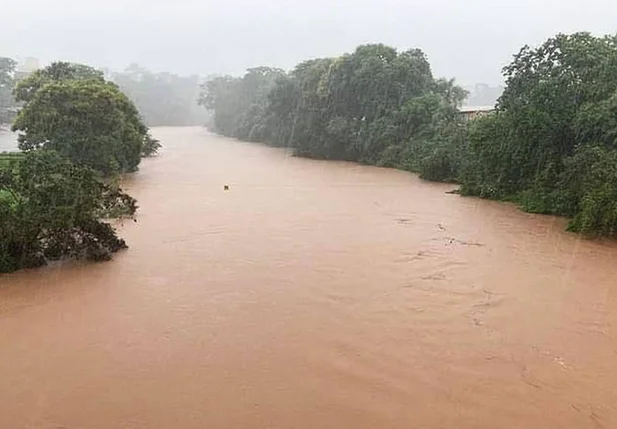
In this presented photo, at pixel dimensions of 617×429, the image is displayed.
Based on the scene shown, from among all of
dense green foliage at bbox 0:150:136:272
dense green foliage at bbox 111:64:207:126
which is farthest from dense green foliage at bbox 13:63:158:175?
dense green foliage at bbox 111:64:207:126

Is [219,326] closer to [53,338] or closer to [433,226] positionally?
[53,338]

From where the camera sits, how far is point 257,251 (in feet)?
36.0

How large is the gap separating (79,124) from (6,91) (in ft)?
110

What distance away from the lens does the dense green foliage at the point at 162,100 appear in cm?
Result: 7744

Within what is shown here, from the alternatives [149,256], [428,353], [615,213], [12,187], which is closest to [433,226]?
[615,213]

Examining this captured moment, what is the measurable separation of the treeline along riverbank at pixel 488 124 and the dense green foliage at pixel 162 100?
4387 cm

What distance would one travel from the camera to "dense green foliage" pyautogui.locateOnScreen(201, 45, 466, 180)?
23.8 meters

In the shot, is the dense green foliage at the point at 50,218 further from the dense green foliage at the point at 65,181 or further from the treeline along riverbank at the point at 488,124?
the treeline along riverbank at the point at 488,124

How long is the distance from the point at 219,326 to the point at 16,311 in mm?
2610

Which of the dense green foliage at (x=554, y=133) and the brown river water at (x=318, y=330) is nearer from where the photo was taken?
the brown river water at (x=318, y=330)

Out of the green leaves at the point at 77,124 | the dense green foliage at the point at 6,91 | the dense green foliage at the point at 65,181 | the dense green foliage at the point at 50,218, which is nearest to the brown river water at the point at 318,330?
the dense green foliage at the point at 50,218

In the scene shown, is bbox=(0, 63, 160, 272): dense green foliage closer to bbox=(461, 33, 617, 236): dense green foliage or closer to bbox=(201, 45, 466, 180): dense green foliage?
bbox=(461, 33, 617, 236): dense green foliage

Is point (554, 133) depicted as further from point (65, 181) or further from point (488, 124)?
point (65, 181)

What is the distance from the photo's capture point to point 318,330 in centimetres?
730
